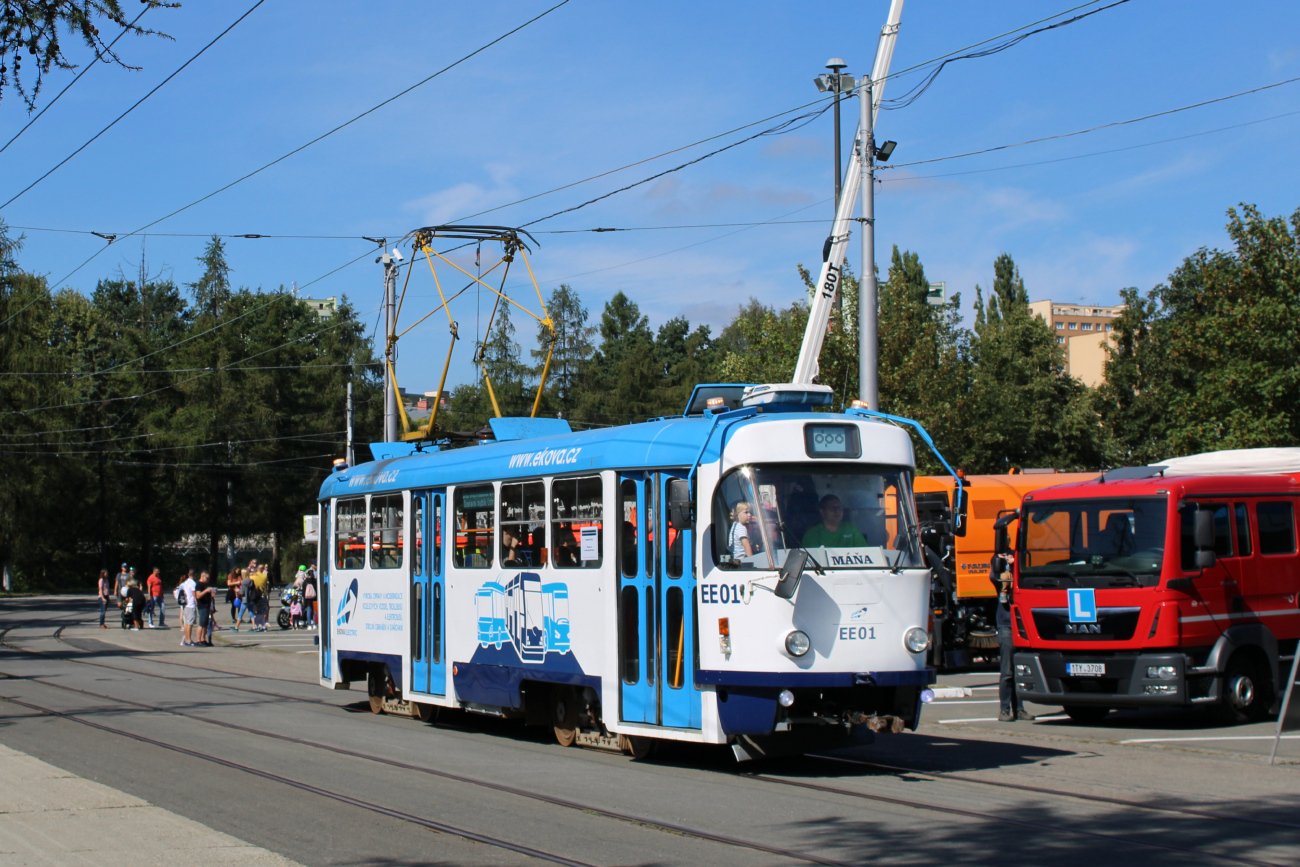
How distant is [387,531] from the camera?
15336 mm

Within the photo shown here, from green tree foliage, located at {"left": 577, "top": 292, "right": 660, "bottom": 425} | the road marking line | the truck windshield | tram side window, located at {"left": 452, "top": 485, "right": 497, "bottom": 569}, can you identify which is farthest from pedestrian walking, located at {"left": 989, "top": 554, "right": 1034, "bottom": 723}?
green tree foliage, located at {"left": 577, "top": 292, "right": 660, "bottom": 425}

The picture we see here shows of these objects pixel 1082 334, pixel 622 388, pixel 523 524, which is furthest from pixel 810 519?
pixel 1082 334

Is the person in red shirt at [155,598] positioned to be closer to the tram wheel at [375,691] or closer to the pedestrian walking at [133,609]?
the pedestrian walking at [133,609]

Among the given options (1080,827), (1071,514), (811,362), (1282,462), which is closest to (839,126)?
(811,362)

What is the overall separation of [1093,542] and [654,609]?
5786 mm

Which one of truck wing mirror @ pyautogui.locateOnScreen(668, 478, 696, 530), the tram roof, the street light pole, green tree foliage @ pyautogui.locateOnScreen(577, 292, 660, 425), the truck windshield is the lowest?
the truck windshield

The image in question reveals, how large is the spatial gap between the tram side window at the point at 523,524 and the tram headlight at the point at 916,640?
3.62 meters

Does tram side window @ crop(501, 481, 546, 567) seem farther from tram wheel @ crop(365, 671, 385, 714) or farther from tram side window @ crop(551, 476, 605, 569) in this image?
tram wheel @ crop(365, 671, 385, 714)

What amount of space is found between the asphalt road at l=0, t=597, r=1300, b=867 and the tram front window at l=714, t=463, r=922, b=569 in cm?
169

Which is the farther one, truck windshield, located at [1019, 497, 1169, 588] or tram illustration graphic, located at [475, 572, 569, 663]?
truck windshield, located at [1019, 497, 1169, 588]

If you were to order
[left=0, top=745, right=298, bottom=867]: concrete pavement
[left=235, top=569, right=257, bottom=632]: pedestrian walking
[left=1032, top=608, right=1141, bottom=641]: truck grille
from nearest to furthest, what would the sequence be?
[left=0, top=745, right=298, bottom=867]: concrete pavement, [left=1032, top=608, right=1141, bottom=641]: truck grille, [left=235, top=569, right=257, bottom=632]: pedestrian walking

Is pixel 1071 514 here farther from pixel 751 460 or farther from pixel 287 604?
pixel 287 604

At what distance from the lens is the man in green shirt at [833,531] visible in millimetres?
10109

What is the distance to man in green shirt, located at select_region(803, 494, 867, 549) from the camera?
10.1 metres
